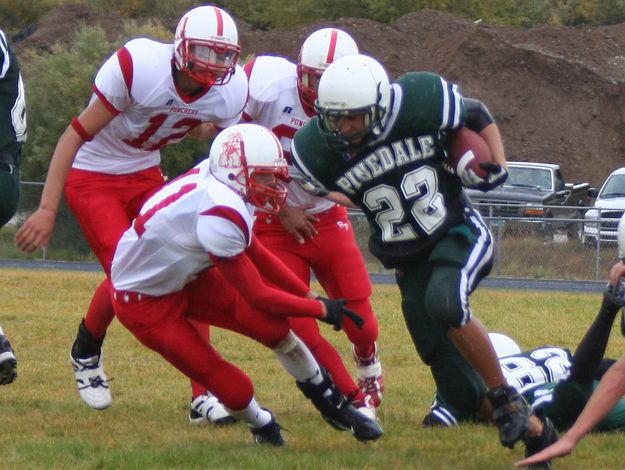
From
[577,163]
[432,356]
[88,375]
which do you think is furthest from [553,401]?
[577,163]

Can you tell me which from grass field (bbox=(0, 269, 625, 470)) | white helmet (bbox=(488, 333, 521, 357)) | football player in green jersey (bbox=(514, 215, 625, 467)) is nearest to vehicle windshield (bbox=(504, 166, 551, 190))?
grass field (bbox=(0, 269, 625, 470))

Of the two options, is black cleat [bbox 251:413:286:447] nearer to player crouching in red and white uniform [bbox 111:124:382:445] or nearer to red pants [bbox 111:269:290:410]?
player crouching in red and white uniform [bbox 111:124:382:445]

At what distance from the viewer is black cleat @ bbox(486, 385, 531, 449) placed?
4703 millimetres

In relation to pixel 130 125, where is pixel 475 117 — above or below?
above

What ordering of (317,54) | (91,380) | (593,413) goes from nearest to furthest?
(593,413) → (317,54) → (91,380)

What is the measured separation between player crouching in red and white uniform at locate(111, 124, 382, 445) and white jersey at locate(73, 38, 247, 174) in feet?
2.46

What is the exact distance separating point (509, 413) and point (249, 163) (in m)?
1.42

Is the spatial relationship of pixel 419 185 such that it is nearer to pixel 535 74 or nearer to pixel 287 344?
pixel 287 344

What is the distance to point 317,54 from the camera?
5812mm

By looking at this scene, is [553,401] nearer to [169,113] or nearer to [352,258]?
[352,258]

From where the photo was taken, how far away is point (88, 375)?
6074mm

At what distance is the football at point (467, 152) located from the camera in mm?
4961

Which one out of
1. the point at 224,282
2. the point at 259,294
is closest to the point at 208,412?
the point at 224,282

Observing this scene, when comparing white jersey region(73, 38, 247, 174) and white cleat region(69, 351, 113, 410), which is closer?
white jersey region(73, 38, 247, 174)
